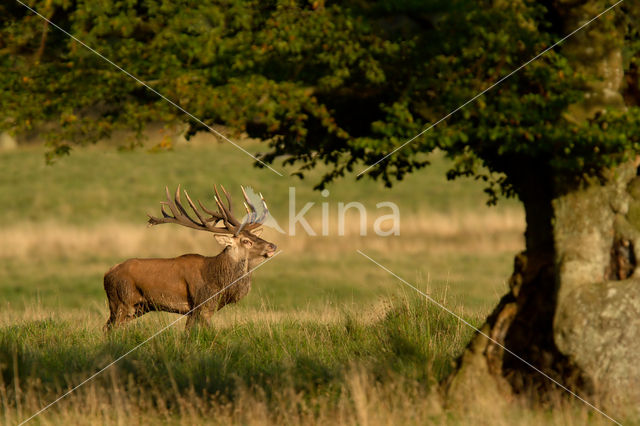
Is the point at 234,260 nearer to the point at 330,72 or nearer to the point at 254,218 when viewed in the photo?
the point at 254,218

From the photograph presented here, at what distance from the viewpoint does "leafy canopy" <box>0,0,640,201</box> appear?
7.86m

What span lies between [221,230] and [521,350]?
526 cm

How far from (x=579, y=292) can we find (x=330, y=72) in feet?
10.2

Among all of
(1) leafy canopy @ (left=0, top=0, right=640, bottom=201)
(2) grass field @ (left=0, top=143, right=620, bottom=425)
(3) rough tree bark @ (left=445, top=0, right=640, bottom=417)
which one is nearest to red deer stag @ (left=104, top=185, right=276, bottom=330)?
(2) grass field @ (left=0, top=143, right=620, bottom=425)

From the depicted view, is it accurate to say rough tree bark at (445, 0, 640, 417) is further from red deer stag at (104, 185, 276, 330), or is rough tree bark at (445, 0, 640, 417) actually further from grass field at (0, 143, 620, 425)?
red deer stag at (104, 185, 276, 330)

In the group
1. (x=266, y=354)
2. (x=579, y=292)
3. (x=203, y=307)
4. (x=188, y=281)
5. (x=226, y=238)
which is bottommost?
(x=266, y=354)

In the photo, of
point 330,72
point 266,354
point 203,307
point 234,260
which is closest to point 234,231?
point 234,260

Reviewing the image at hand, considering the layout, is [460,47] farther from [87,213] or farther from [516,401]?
[87,213]

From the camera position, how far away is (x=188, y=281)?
12492 millimetres

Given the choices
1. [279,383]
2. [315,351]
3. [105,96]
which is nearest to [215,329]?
[315,351]

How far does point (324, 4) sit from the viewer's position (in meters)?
8.68

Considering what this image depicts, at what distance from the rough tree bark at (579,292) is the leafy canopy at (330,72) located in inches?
10.6

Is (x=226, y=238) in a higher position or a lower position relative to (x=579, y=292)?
higher

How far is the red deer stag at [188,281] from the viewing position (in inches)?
488
